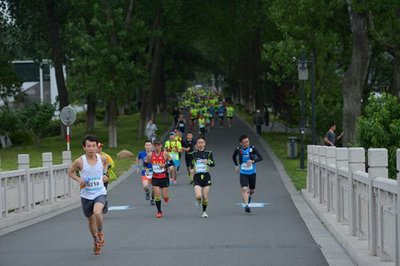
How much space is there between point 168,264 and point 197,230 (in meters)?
4.33

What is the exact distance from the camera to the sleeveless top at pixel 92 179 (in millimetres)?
13188

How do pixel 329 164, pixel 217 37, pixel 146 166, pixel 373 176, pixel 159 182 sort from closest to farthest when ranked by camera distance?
pixel 373 176 → pixel 329 164 → pixel 159 182 → pixel 146 166 → pixel 217 37

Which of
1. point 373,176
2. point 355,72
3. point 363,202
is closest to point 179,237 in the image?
point 363,202

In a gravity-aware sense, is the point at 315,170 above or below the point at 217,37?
below

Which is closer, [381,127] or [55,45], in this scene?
[381,127]

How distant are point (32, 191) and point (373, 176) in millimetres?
11183

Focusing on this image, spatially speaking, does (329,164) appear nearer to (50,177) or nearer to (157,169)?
(157,169)

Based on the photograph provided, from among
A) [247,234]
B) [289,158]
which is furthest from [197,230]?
[289,158]

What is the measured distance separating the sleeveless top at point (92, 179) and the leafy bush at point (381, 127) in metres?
10.7

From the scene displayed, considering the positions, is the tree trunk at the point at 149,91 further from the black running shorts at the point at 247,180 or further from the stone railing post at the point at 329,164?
the stone railing post at the point at 329,164

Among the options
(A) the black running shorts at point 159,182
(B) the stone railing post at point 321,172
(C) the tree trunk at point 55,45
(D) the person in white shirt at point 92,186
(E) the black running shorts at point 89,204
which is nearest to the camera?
(D) the person in white shirt at point 92,186

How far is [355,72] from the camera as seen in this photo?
1292 inches

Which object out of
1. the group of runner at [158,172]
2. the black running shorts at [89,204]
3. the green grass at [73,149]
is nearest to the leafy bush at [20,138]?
the green grass at [73,149]

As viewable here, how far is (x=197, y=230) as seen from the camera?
16.2 metres
